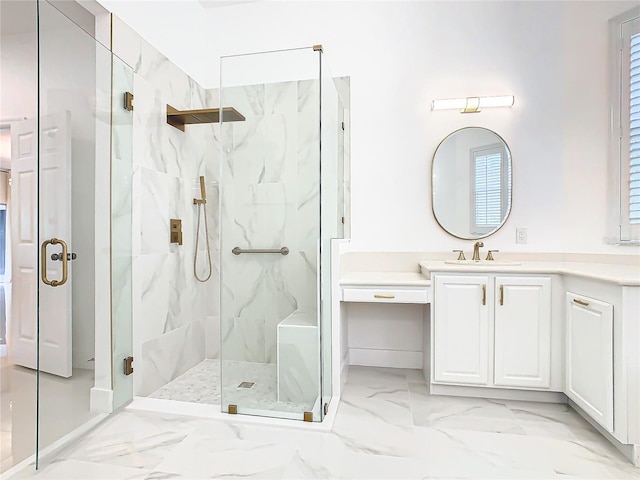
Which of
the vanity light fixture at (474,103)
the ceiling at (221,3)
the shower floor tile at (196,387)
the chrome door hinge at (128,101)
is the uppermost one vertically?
the ceiling at (221,3)

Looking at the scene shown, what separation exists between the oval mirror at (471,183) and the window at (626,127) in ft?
2.33

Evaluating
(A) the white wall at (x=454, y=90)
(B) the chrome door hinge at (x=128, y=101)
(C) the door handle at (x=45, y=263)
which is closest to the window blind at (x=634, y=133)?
(A) the white wall at (x=454, y=90)

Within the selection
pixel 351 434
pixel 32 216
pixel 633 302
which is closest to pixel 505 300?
pixel 633 302

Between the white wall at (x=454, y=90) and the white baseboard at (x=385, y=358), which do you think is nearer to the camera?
the white wall at (x=454, y=90)

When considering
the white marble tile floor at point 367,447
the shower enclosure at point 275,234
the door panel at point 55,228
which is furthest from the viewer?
the shower enclosure at point 275,234

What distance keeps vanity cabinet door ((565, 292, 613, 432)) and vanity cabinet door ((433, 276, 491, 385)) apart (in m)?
0.46

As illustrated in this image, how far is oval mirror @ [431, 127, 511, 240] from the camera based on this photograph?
2922 millimetres

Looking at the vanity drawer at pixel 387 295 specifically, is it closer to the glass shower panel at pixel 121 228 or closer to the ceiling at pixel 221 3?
the glass shower panel at pixel 121 228

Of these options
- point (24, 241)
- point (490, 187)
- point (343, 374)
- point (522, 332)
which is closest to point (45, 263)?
point (24, 241)

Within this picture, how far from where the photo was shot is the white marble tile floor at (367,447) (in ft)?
5.57

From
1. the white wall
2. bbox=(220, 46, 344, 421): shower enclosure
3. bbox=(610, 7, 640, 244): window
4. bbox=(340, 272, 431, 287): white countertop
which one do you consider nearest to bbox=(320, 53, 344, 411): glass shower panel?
bbox=(220, 46, 344, 421): shower enclosure

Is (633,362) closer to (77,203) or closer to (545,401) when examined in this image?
(545,401)

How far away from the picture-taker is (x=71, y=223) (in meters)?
1.98

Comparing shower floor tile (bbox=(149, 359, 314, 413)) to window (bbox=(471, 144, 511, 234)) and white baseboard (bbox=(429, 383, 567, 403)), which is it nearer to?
white baseboard (bbox=(429, 383, 567, 403))
